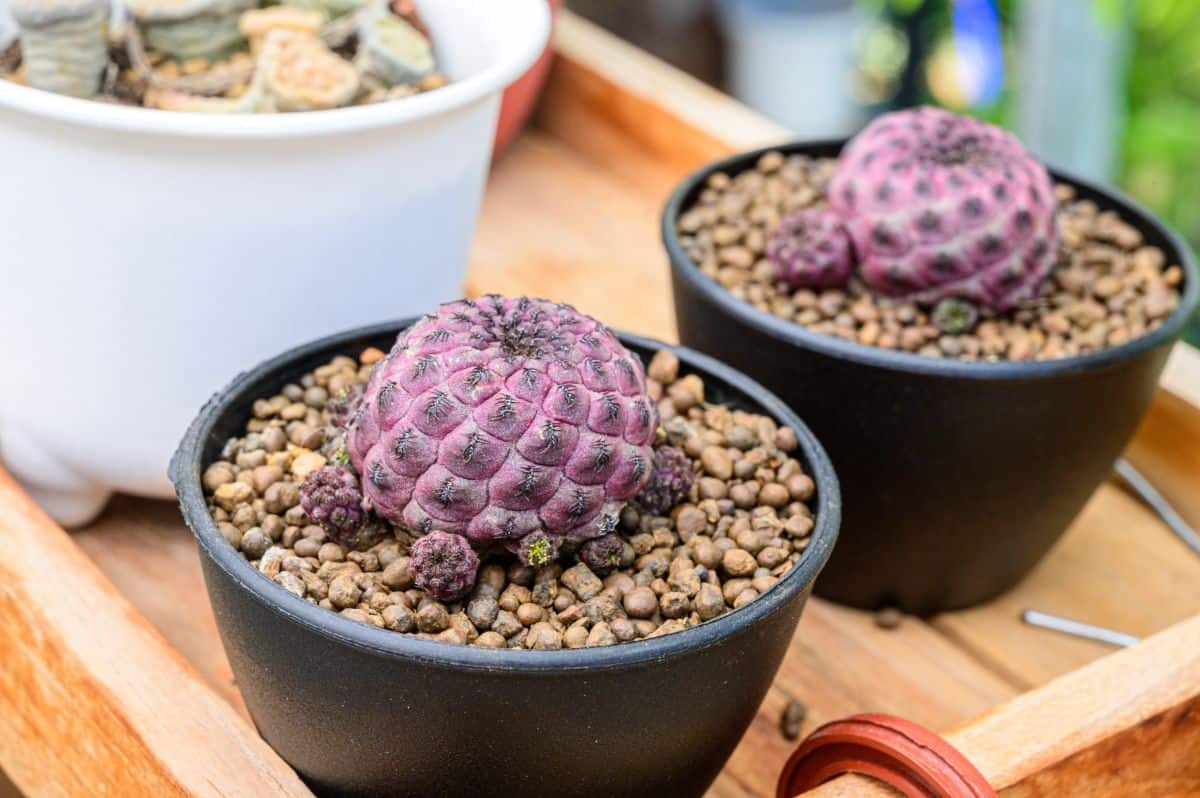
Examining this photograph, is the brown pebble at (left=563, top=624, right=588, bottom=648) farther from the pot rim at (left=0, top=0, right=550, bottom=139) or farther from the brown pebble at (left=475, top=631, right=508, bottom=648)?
the pot rim at (left=0, top=0, right=550, bottom=139)

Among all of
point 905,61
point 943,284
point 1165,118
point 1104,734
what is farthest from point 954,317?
point 905,61

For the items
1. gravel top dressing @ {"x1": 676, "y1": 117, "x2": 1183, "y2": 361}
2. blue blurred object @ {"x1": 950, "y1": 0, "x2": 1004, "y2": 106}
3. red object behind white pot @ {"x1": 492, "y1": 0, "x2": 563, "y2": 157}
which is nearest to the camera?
gravel top dressing @ {"x1": 676, "y1": 117, "x2": 1183, "y2": 361}

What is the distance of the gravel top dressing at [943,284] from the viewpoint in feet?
2.80

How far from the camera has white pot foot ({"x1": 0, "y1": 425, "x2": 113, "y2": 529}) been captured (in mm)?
845

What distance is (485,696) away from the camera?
0.55 m

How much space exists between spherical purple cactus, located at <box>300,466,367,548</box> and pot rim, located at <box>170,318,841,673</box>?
0.16ft

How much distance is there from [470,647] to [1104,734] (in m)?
0.30

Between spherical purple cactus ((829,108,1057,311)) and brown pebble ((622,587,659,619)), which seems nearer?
brown pebble ((622,587,659,619))

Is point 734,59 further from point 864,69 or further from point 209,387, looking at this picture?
point 209,387

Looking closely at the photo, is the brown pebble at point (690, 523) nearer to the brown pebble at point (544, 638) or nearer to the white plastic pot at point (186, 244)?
the brown pebble at point (544, 638)

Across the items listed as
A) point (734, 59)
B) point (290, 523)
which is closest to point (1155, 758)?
point (290, 523)

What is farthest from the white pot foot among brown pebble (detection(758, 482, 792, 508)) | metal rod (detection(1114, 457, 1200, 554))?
metal rod (detection(1114, 457, 1200, 554))

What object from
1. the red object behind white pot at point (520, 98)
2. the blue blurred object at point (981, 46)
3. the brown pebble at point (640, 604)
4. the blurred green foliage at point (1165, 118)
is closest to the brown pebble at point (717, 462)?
the brown pebble at point (640, 604)

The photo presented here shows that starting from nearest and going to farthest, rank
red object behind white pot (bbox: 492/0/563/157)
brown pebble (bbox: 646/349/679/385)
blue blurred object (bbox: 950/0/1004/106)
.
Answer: brown pebble (bbox: 646/349/679/385)
red object behind white pot (bbox: 492/0/563/157)
blue blurred object (bbox: 950/0/1004/106)
